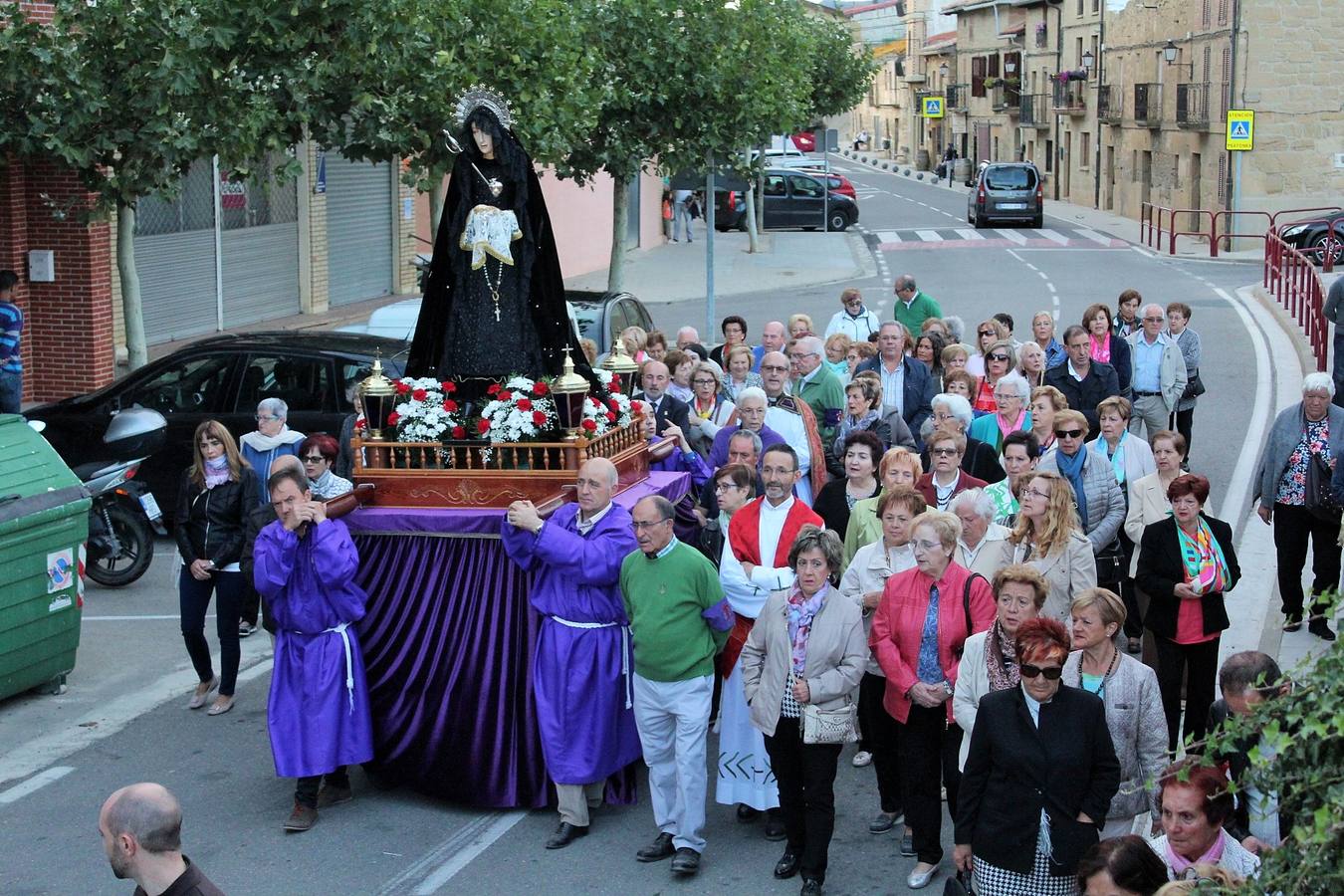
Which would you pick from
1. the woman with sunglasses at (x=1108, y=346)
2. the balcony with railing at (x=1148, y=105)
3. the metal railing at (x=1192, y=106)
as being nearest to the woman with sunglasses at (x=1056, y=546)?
the woman with sunglasses at (x=1108, y=346)

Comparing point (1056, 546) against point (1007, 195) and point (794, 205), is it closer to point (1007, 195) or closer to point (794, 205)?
point (794, 205)

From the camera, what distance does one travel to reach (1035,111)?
227 feet

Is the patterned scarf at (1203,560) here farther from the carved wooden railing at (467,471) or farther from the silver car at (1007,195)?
the silver car at (1007,195)

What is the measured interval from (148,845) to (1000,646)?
330 centimetres

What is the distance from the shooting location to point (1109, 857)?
5.03 m

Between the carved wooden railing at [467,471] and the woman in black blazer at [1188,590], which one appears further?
the carved wooden railing at [467,471]

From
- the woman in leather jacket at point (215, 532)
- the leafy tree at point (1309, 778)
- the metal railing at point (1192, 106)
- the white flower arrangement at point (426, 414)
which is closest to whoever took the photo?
the leafy tree at point (1309, 778)

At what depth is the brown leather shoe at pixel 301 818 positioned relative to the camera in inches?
314

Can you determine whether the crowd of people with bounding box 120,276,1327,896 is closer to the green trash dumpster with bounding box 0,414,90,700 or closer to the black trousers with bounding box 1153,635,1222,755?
the black trousers with bounding box 1153,635,1222,755

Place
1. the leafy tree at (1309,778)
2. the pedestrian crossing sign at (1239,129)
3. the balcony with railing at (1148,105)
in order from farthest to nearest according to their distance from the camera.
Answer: the balcony with railing at (1148,105) → the pedestrian crossing sign at (1239,129) → the leafy tree at (1309,778)

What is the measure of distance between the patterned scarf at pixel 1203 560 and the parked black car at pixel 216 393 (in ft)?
23.0

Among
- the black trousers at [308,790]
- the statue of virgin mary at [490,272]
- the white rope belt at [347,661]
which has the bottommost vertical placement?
the black trousers at [308,790]

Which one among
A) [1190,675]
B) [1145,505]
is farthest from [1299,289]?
[1190,675]

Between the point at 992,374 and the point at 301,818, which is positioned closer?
the point at 301,818
